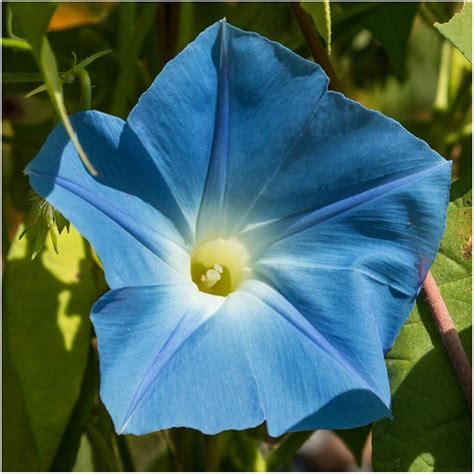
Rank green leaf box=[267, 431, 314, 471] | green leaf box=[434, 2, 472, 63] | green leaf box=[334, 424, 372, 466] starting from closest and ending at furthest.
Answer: green leaf box=[434, 2, 472, 63] → green leaf box=[267, 431, 314, 471] → green leaf box=[334, 424, 372, 466]

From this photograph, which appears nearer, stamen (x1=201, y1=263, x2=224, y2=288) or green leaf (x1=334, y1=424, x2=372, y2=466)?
stamen (x1=201, y1=263, x2=224, y2=288)

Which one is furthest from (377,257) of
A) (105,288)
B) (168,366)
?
(105,288)

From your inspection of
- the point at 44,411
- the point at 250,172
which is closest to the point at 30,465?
the point at 44,411

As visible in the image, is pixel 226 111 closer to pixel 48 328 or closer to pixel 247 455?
pixel 48 328

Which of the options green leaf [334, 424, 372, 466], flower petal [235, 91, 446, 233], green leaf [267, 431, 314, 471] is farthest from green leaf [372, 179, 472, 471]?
green leaf [334, 424, 372, 466]

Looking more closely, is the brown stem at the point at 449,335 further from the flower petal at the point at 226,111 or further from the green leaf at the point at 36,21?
the green leaf at the point at 36,21

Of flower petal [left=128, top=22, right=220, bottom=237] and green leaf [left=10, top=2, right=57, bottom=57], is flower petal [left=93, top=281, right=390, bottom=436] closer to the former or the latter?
flower petal [left=128, top=22, right=220, bottom=237]
